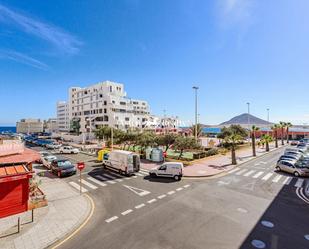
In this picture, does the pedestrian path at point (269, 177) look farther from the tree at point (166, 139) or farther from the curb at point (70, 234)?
the curb at point (70, 234)

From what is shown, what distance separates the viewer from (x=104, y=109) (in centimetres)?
7419

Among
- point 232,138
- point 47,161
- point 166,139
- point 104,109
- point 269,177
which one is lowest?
point 269,177

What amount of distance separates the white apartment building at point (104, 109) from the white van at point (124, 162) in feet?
158

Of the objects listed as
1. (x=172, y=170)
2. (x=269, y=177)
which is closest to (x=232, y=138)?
(x=269, y=177)

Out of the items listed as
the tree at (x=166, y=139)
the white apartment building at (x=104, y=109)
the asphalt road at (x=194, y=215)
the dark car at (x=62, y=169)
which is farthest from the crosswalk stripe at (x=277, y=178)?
the white apartment building at (x=104, y=109)

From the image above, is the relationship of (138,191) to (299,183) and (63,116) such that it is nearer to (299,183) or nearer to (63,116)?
(299,183)

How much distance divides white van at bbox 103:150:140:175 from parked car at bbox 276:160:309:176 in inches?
677

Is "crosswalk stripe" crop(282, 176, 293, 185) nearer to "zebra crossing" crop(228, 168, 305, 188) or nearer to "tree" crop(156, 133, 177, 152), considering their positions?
"zebra crossing" crop(228, 168, 305, 188)

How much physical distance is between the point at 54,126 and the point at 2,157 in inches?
4841

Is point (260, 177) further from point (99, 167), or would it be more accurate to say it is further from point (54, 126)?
point (54, 126)

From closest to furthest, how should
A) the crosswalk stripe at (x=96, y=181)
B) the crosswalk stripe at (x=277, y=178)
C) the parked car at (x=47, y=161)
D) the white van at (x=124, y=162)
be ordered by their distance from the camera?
the crosswalk stripe at (x=96, y=181)
the crosswalk stripe at (x=277, y=178)
the white van at (x=124, y=162)
the parked car at (x=47, y=161)

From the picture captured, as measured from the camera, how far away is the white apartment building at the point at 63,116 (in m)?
102

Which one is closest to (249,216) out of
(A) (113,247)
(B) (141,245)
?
(B) (141,245)

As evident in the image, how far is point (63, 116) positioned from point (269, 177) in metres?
106
